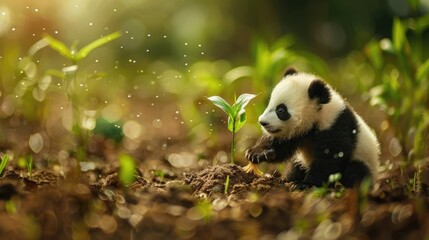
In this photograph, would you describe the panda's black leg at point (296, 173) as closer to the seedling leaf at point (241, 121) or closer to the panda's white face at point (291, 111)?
the panda's white face at point (291, 111)

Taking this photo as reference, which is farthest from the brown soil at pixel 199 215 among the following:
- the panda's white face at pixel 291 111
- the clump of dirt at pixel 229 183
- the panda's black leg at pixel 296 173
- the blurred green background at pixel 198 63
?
the blurred green background at pixel 198 63

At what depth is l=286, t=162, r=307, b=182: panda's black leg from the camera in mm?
4492

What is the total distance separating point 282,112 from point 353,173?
562mm

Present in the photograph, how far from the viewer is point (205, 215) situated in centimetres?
300

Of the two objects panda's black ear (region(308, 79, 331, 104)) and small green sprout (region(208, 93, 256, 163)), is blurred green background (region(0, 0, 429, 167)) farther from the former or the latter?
panda's black ear (region(308, 79, 331, 104))

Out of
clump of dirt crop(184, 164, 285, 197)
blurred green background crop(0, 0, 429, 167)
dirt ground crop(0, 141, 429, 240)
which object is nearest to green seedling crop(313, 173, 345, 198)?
dirt ground crop(0, 141, 429, 240)

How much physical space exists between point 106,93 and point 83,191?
6.46 meters

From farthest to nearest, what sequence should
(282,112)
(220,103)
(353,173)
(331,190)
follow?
(282,112) → (220,103) → (353,173) → (331,190)

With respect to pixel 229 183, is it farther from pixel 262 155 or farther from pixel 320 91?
pixel 320 91

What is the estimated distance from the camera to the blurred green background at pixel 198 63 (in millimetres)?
5629

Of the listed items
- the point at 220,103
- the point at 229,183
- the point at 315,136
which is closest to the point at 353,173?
the point at 315,136

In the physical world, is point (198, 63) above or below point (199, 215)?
above

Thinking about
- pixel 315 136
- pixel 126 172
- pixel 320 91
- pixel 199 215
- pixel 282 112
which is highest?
pixel 320 91

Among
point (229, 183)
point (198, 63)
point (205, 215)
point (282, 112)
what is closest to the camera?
point (205, 215)
